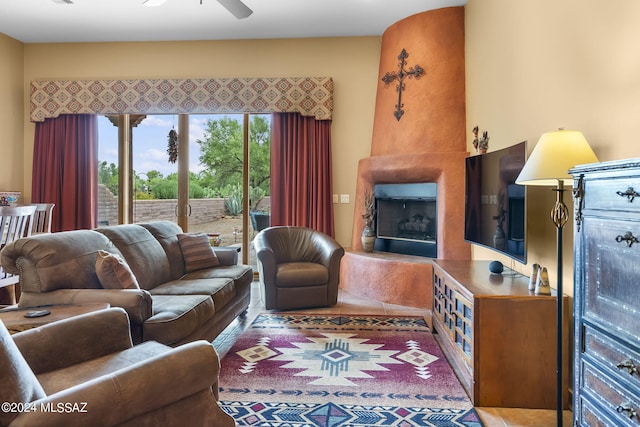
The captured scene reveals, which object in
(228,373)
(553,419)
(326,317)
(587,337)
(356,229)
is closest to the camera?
(587,337)

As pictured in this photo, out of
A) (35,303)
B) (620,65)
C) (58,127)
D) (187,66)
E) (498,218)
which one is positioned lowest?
(35,303)

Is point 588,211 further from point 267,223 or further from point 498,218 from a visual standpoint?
point 267,223

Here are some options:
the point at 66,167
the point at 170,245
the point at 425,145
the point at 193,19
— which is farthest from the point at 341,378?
the point at 66,167

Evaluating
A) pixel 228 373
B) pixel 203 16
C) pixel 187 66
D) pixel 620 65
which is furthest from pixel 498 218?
pixel 187 66

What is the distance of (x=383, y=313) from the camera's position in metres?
3.86

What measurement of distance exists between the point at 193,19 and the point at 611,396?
4938mm

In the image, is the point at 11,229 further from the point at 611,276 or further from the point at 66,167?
the point at 611,276

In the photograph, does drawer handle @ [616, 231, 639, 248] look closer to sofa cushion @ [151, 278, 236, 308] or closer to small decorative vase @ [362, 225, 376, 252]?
sofa cushion @ [151, 278, 236, 308]

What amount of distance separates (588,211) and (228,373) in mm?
2143

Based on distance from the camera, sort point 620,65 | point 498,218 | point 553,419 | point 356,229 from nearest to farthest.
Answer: point 620,65 < point 553,419 < point 498,218 < point 356,229

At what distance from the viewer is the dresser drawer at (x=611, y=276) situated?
1.23 m

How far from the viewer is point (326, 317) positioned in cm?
372

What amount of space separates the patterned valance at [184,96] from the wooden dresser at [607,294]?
3.85 metres

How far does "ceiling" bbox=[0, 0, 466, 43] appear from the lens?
13.9 ft
